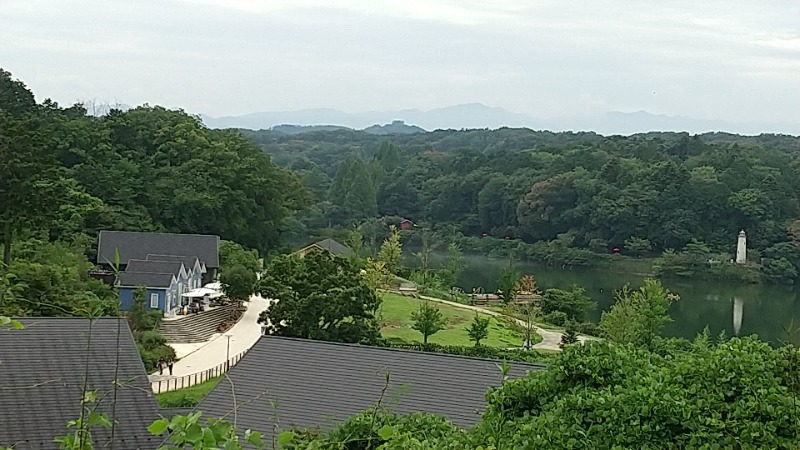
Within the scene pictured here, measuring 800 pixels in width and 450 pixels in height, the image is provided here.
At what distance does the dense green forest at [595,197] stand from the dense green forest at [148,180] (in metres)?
7.49

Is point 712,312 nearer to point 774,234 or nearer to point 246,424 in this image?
point 774,234

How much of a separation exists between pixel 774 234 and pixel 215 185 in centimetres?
2148

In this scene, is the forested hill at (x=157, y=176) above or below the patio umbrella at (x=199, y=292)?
above

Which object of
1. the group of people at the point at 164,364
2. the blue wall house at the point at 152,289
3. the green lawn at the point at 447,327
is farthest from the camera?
the blue wall house at the point at 152,289

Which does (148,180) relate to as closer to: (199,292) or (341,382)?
(199,292)

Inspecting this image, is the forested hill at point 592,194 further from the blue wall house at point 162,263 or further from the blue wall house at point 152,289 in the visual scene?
the blue wall house at point 152,289

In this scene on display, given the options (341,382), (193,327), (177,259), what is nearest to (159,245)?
(177,259)

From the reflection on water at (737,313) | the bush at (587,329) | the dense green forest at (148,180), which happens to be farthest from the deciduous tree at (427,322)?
the reflection on water at (737,313)

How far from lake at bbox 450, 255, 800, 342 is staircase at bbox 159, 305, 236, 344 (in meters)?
9.71

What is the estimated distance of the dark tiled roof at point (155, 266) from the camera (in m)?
18.0

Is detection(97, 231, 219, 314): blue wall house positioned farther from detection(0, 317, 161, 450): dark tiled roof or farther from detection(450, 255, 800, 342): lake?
detection(0, 317, 161, 450): dark tiled roof

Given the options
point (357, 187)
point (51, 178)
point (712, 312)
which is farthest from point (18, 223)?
point (357, 187)

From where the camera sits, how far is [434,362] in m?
7.17

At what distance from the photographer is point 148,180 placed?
23.6 meters
